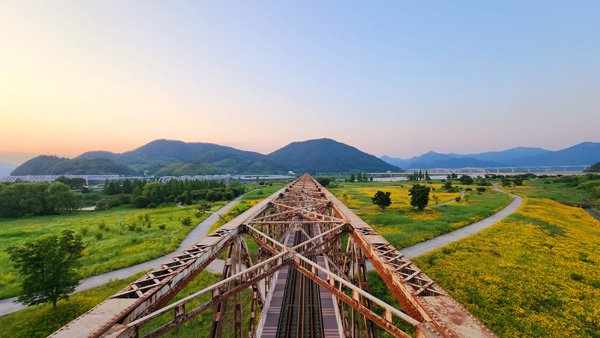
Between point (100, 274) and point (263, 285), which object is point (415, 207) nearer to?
point (263, 285)

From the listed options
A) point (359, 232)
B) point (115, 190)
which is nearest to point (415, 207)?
point (359, 232)

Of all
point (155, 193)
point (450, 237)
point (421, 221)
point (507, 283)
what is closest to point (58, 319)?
point (507, 283)

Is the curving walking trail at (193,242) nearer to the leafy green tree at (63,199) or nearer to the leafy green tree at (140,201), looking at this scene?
the leafy green tree at (140,201)

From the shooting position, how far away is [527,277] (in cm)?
2186

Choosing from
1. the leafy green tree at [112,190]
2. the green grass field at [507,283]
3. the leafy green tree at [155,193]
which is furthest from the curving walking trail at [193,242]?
the leafy green tree at [112,190]

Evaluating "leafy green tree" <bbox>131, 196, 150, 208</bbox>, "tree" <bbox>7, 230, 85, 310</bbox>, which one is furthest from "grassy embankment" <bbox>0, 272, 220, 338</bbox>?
"leafy green tree" <bbox>131, 196, 150, 208</bbox>

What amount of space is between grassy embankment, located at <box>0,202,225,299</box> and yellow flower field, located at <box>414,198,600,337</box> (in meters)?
35.8

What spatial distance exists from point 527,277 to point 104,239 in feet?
194

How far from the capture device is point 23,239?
1529 inches

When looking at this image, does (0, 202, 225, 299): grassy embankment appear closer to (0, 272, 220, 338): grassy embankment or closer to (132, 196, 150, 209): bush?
(0, 272, 220, 338): grassy embankment

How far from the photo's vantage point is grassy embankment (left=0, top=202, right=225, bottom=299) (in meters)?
26.1

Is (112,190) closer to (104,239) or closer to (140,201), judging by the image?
(140,201)

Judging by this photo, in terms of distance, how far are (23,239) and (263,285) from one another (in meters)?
50.1

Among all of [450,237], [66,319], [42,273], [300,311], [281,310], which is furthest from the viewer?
[450,237]
